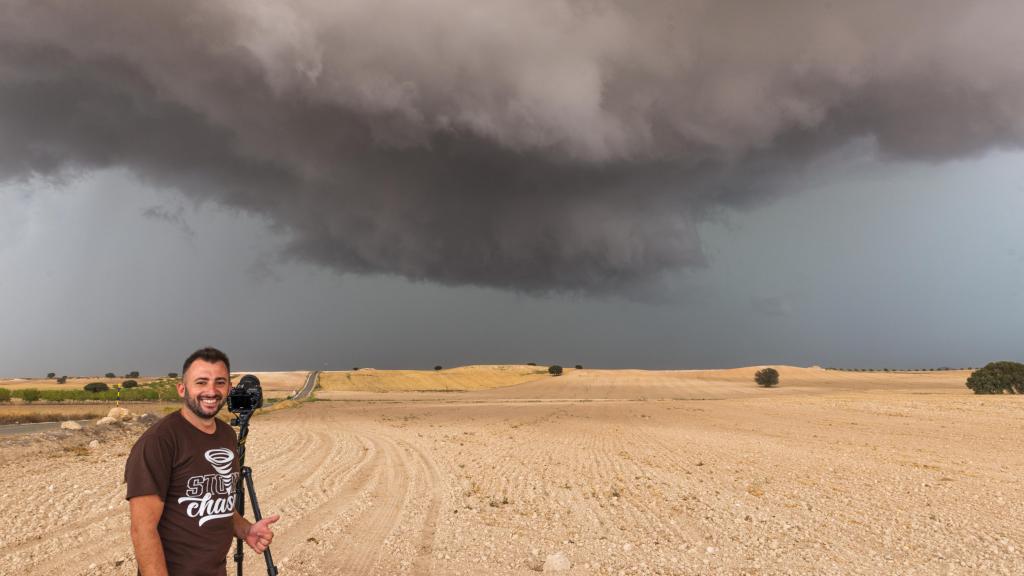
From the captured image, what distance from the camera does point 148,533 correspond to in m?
3.51

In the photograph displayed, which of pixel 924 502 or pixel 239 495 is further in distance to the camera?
pixel 924 502

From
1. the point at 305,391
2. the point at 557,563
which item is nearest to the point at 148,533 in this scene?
the point at 557,563

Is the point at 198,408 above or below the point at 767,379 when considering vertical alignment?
above

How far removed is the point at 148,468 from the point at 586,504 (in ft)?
35.1

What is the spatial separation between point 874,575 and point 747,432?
855 inches

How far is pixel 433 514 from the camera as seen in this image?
11773 millimetres

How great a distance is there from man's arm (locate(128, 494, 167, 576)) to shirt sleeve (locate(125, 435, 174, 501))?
0.16 feet

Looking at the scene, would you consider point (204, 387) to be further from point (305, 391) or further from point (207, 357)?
point (305, 391)

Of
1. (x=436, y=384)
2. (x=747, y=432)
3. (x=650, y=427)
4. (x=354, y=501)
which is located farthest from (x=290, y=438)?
(x=436, y=384)

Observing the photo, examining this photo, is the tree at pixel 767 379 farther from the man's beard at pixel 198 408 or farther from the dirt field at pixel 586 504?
the man's beard at pixel 198 408

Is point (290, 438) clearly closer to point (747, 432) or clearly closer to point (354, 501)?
point (354, 501)

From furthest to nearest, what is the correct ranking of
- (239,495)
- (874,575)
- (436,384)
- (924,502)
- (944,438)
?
(436,384)
(944,438)
(924,502)
(874,575)
(239,495)

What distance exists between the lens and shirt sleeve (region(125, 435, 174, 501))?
3.43 meters

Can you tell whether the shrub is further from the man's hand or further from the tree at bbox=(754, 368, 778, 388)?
the man's hand
